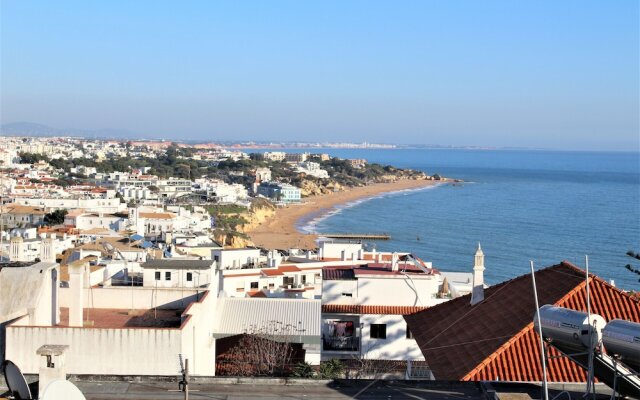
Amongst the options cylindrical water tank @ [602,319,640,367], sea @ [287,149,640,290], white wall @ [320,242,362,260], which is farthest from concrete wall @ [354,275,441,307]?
sea @ [287,149,640,290]

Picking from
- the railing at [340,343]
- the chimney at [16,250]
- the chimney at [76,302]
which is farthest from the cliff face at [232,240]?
the chimney at [76,302]

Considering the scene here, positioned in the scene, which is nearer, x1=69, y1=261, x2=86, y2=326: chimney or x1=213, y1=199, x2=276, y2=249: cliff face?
x1=69, y1=261, x2=86, y2=326: chimney

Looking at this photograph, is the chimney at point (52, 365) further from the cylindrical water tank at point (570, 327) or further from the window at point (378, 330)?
the window at point (378, 330)

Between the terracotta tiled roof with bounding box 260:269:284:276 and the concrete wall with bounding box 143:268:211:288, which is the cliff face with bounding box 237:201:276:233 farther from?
the concrete wall with bounding box 143:268:211:288

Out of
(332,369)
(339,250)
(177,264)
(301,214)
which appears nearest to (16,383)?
(332,369)

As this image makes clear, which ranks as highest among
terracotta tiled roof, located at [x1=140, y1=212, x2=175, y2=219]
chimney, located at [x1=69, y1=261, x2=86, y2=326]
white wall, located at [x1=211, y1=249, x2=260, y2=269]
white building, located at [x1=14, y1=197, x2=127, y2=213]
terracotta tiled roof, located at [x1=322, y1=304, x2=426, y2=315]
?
chimney, located at [x1=69, y1=261, x2=86, y2=326]

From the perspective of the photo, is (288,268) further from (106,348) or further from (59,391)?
(59,391)
